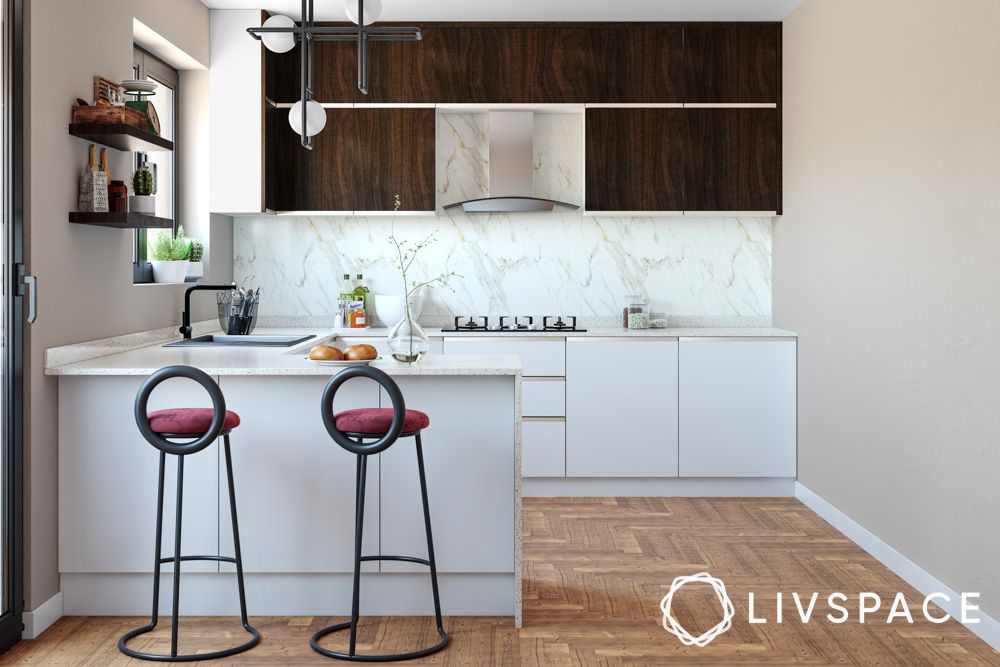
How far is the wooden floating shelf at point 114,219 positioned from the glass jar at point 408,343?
1.12 meters

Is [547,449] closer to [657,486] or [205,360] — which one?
[657,486]

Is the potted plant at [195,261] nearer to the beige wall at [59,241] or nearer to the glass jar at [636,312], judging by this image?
the beige wall at [59,241]

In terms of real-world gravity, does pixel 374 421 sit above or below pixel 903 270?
below

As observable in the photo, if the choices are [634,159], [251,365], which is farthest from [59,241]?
[634,159]

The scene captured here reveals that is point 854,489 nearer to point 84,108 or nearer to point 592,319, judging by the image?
point 592,319

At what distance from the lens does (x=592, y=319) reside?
19.0 feet

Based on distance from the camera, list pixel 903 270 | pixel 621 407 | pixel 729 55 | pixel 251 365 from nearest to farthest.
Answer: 1. pixel 251 365
2. pixel 903 270
3. pixel 621 407
4. pixel 729 55

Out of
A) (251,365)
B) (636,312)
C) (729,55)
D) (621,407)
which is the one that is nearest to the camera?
(251,365)

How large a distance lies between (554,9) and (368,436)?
3.15 m

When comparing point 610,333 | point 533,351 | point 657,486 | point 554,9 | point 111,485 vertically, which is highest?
point 554,9

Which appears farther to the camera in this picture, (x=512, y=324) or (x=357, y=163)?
(x=512, y=324)

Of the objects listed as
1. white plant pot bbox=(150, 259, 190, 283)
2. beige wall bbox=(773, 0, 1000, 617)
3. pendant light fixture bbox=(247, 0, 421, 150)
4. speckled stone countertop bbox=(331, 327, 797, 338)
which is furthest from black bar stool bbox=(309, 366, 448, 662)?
speckled stone countertop bbox=(331, 327, 797, 338)

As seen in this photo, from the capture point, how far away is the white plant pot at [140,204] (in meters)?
3.64

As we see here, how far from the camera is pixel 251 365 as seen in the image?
3264mm
